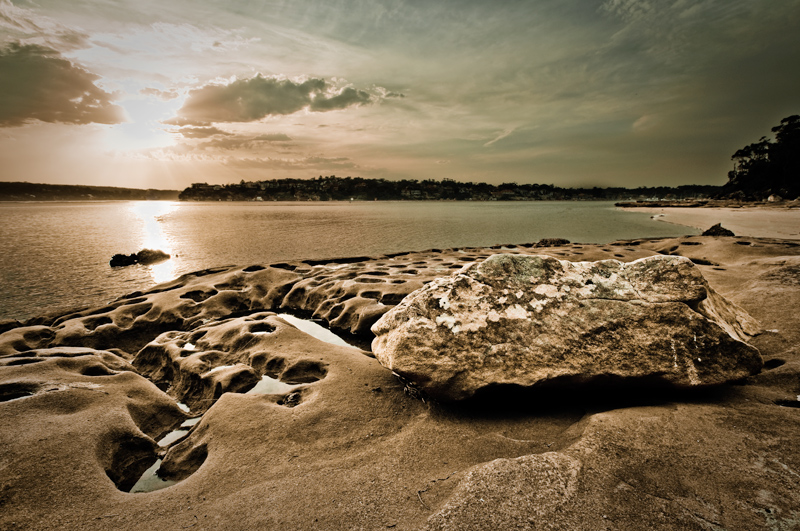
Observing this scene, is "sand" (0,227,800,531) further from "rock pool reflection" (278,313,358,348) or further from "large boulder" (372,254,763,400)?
"rock pool reflection" (278,313,358,348)

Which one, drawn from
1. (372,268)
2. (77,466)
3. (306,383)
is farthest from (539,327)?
(372,268)

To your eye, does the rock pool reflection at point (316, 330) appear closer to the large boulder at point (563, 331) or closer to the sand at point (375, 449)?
the sand at point (375, 449)

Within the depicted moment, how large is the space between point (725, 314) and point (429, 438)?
4649 millimetres

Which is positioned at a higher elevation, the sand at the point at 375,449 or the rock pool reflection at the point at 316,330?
the sand at the point at 375,449

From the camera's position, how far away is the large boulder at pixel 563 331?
3693 mm

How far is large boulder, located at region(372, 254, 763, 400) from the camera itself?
3693 millimetres

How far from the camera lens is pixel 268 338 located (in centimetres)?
650

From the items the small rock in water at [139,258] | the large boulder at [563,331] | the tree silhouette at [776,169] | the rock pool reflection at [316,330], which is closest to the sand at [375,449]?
the large boulder at [563,331]

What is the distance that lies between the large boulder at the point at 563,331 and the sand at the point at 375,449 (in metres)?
0.34

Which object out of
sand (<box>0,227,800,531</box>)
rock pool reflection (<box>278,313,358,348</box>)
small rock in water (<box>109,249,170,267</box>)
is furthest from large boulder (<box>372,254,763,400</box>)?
small rock in water (<box>109,249,170,267</box>)

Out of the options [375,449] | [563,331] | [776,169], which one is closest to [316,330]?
[375,449]

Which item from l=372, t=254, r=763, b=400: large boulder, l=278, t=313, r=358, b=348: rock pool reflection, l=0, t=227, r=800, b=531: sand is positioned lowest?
l=278, t=313, r=358, b=348: rock pool reflection

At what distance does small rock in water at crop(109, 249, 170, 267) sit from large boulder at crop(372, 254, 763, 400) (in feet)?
68.8

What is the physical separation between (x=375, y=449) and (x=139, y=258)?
22.4 m
